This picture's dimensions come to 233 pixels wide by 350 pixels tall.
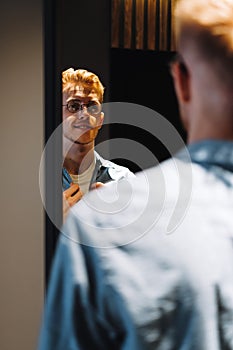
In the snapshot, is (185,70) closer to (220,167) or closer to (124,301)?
(220,167)

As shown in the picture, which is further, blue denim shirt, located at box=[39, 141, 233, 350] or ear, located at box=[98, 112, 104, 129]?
ear, located at box=[98, 112, 104, 129]

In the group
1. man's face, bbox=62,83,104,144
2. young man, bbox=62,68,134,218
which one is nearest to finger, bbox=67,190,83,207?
young man, bbox=62,68,134,218

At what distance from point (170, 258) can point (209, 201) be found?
0.23ft

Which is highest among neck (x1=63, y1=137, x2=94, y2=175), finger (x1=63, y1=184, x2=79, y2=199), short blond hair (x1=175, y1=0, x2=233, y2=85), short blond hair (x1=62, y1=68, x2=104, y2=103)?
short blond hair (x1=175, y1=0, x2=233, y2=85)

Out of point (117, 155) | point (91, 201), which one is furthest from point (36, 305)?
point (91, 201)

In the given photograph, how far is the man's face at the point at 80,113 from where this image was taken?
1.98 m

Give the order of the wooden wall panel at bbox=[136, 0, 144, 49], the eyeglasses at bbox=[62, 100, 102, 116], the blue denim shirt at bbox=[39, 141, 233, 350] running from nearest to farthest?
the blue denim shirt at bbox=[39, 141, 233, 350] → the eyeglasses at bbox=[62, 100, 102, 116] → the wooden wall panel at bbox=[136, 0, 144, 49]

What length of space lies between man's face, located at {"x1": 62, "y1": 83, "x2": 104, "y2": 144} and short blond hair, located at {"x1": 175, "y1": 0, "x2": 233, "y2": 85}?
1313 mm

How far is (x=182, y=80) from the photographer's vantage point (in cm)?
70

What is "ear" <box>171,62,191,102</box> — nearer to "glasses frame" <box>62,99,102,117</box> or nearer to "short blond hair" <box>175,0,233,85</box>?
"short blond hair" <box>175,0,233,85</box>

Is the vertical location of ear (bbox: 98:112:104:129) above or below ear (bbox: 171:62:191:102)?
below

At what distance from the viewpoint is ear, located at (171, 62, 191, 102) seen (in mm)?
694

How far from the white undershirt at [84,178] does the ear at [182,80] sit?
4.20 feet

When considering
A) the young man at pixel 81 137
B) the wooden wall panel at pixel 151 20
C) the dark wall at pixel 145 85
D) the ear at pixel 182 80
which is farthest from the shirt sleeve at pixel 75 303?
the wooden wall panel at pixel 151 20
